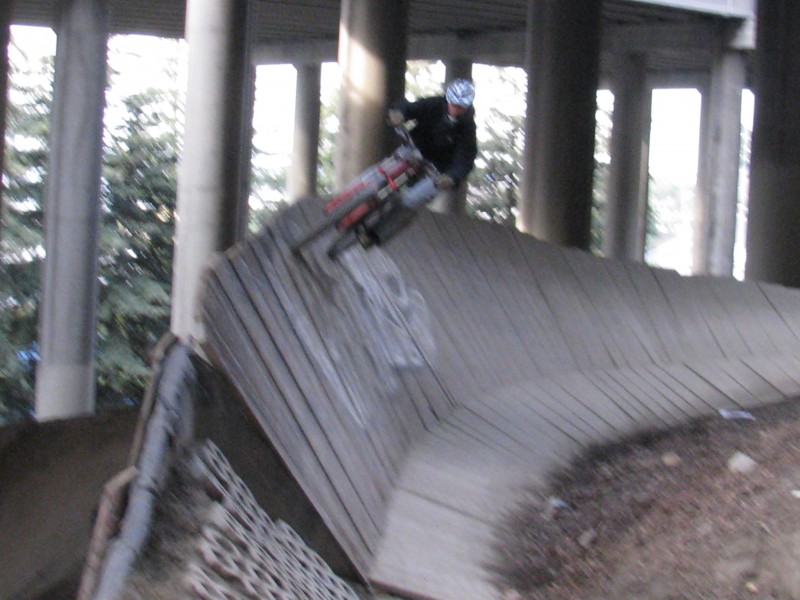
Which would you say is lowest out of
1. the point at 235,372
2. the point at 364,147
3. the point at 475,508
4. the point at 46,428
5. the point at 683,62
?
the point at 475,508

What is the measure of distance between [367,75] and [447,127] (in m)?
11.3

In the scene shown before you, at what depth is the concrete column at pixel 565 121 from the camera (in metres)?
24.2

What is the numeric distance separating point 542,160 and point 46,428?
1908 centimetres

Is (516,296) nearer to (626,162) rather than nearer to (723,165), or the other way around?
(723,165)

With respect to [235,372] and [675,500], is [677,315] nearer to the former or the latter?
[675,500]

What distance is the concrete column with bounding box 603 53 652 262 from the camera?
38125 mm

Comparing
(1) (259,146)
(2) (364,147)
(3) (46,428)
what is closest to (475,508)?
(3) (46,428)

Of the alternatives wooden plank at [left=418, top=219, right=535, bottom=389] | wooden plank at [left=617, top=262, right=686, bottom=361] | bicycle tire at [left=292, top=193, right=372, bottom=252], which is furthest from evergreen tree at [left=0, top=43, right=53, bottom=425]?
bicycle tire at [left=292, top=193, right=372, bottom=252]

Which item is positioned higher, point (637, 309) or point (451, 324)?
point (637, 309)

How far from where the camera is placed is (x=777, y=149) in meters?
23.4

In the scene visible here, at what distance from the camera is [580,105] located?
967 inches

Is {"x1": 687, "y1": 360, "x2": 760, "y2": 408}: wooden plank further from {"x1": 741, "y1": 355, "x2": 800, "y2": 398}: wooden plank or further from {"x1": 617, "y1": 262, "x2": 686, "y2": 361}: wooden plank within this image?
{"x1": 741, "y1": 355, "x2": 800, "y2": 398}: wooden plank

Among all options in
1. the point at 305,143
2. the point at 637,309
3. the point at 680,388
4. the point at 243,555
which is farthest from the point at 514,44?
the point at 243,555

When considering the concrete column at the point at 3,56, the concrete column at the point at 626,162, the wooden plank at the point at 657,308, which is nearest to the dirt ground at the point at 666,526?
the wooden plank at the point at 657,308
